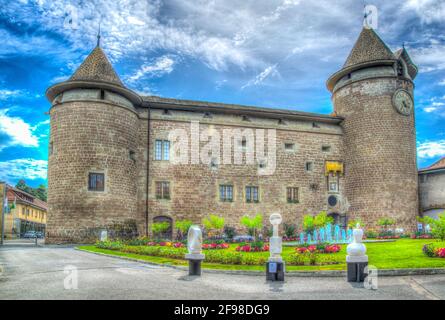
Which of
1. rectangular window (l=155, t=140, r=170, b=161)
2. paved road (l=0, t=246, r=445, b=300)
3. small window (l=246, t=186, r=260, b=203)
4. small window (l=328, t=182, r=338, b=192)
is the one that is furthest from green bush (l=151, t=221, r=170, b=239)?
paved road (l=0, t=246, r=445, b=300)

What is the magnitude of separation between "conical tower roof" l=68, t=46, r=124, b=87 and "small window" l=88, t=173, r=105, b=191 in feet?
22.1

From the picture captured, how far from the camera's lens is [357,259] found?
10.9 metres

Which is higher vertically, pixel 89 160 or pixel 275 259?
pixel 89 160

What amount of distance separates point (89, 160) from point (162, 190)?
6.25m

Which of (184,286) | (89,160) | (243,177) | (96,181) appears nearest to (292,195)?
(243,177)

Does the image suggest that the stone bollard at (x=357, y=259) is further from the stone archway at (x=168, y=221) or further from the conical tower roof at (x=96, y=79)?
the conical tower roof at (x=96, y=79)

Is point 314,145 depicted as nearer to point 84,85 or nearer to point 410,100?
point 410,100

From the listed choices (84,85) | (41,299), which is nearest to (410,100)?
(84,85)

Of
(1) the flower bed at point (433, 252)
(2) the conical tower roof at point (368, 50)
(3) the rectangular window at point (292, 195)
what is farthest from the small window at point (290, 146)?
(1) the flower bed at point (433, 252)

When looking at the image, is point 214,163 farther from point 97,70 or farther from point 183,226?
point 97,70

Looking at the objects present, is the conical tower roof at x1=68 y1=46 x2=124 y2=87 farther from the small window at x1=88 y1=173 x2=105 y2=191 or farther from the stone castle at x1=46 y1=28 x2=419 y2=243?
the small window at x1=88 y1=173 x2=105 y2=191

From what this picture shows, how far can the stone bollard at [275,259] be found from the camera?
1123 cm

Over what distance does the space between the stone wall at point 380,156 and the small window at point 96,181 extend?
21.0 meters

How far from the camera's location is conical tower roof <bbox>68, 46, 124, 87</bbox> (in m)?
30.8
